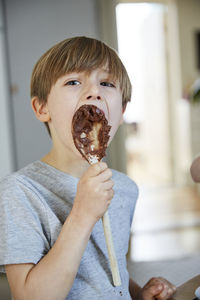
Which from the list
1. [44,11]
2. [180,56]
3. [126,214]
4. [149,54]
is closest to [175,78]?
[180,56]

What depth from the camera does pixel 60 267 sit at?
493mm

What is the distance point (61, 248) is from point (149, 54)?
512cm

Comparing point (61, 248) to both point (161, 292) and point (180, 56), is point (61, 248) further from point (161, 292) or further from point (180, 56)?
point (180, 56)

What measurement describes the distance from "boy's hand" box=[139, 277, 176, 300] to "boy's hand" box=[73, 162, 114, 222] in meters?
0.29

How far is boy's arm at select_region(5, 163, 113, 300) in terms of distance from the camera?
49 centimetres

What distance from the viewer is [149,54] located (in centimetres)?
528

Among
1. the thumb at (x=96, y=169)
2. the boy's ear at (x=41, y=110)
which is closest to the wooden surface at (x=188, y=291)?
the thumb at (x=96, y=169)

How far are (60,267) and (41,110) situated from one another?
301mm

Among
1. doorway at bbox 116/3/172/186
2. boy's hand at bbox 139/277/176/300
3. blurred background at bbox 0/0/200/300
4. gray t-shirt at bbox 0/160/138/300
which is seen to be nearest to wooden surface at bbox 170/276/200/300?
boy's hand at bbox 139/277/176/300

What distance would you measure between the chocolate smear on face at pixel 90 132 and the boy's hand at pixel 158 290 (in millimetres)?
339

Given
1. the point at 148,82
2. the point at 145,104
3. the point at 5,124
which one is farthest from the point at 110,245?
the point at 145,104

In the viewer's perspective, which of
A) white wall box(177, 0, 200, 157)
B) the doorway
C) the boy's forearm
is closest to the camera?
the boy's forearm

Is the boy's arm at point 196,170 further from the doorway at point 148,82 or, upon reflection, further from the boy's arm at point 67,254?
the doorway at point 148,82

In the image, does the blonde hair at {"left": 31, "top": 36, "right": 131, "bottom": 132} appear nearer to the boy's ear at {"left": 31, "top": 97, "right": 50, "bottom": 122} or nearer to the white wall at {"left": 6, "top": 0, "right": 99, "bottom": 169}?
the boy's ear at {"left": 31, "top": 97, "right": 50, "bottom": 122}
